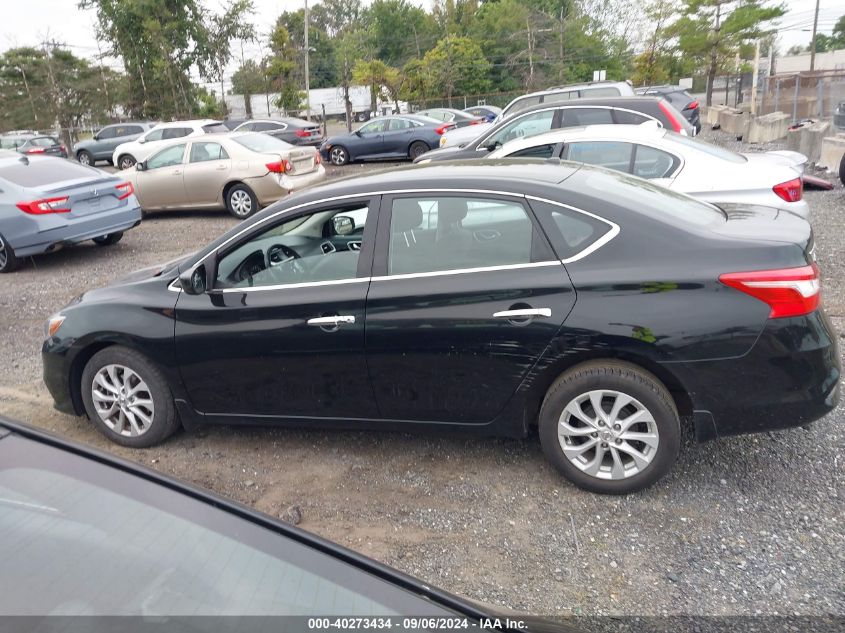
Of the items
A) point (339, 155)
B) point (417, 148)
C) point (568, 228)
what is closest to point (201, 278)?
point (568, 228)

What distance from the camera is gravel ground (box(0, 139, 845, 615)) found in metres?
3.09

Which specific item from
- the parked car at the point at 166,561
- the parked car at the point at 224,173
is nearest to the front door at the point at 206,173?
the parked car at the point at 224,173

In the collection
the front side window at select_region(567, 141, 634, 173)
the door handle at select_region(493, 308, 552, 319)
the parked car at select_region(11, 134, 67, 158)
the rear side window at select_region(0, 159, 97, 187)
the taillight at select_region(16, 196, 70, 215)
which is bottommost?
the parked car at select_region(11, 134, 67, 158)

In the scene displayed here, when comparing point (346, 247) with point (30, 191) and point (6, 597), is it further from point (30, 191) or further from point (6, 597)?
point (30, 191)

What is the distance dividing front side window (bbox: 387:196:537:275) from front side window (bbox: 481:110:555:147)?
24.8ft

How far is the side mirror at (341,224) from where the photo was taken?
14.6 ft

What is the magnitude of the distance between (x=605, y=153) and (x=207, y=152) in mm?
8228

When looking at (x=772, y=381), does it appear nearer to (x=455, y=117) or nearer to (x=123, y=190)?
(x=123, y=190)

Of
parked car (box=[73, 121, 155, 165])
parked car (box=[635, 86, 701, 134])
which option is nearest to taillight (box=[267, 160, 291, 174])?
parked car (box=[635, 86, 701, 134])

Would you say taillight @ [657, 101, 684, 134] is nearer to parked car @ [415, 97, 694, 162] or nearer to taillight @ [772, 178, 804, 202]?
parked car @ [415, 97, 694, 162]

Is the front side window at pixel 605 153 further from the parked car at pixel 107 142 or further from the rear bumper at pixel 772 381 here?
the parked car at pixel 107 142

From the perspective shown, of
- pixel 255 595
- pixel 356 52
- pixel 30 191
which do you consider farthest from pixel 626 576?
pixel 356 52

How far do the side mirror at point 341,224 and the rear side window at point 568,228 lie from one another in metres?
1.22

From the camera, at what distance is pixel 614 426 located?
363cm
